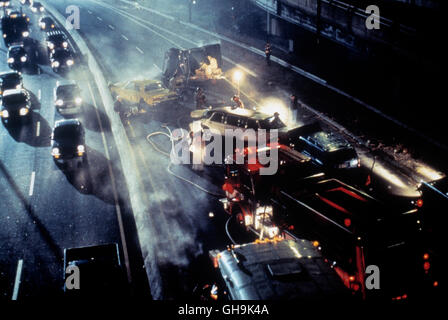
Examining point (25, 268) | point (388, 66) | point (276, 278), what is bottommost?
point (25, 268)

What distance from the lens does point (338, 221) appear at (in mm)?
9797

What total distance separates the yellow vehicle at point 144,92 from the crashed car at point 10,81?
25.5ft

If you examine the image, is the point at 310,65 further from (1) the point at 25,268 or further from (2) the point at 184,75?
(1) the point at 25,268

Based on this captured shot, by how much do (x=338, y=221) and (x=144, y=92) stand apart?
678 inches

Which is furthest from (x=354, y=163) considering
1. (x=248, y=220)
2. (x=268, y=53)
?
(x=268, y=53)

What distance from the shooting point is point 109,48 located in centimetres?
3894

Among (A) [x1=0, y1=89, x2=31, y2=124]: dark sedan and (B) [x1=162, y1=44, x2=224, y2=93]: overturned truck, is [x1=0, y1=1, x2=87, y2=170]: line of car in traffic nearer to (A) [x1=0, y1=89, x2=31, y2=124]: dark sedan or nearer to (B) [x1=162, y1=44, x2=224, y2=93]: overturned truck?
(A) [x1=0, y1=89, x2=31, y2=124]: dark sedan

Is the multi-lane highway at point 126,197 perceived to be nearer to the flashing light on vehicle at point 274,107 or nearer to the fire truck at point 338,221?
the flashing light on vehicle at point 274,107

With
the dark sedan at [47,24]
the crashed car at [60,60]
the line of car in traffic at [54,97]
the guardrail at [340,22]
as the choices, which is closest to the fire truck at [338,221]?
the line of car in traffic at [54,97]

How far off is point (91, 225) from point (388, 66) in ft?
68.4

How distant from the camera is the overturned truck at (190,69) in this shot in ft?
85.7

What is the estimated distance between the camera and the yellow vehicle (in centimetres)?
2345
